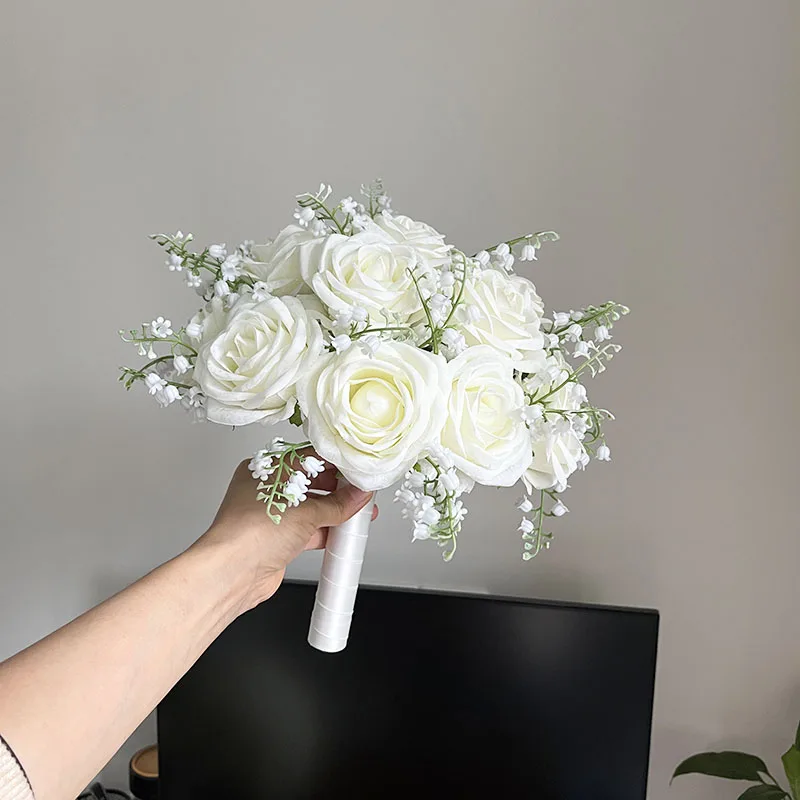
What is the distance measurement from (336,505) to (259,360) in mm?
277

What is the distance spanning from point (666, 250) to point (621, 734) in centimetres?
85

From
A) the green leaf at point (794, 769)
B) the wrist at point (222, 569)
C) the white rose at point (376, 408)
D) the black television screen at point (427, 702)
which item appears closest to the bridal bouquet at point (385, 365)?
the white rose at point (376, 408)

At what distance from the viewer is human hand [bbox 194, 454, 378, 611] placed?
920 millimetres

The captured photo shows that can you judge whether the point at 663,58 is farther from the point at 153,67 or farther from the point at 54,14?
the point at 54,14

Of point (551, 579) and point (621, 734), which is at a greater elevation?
point (551, 579)

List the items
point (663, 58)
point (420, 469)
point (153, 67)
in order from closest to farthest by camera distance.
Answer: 1. point (420, 469)
2. point (663, 58)
3. point (153, 67)

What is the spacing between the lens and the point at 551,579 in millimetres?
1594

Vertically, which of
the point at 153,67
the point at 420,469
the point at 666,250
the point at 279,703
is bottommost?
the point at 279,703

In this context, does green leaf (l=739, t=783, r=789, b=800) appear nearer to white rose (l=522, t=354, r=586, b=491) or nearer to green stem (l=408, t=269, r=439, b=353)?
white rose (l=522, t=354, r=586, b=491)

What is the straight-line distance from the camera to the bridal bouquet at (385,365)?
76cm

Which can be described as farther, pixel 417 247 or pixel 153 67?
pixel 153 67

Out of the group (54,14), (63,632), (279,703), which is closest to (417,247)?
(63,632)

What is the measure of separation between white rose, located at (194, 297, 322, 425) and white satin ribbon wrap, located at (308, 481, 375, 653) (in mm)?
262

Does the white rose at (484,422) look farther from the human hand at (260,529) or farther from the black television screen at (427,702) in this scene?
the black television screen at (427,702)
